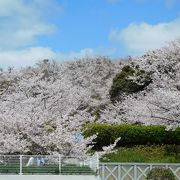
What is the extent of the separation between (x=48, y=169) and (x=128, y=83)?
19.8m

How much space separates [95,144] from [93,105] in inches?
809

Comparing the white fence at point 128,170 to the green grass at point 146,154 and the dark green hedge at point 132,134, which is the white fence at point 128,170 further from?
the dark green hedge at point 132,134

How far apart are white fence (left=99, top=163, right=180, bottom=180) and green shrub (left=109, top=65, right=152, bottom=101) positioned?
13.9 meters

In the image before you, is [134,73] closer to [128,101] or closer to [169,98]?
[128,101]

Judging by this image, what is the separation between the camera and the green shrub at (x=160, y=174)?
21.5 m

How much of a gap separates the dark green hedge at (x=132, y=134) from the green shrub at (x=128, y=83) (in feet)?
32.7

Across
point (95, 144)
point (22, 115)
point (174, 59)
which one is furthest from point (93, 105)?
point (22, 115)

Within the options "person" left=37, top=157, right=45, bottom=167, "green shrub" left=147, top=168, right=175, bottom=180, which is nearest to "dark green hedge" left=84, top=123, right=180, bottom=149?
"green shrub" left=147, top=168, right=175, bottom=180

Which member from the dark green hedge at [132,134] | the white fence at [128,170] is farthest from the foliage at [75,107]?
the white fence at [128,170]

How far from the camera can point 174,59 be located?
34.5 meters

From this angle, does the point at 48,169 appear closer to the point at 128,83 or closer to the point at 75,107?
the point at 75,107

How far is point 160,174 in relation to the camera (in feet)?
70.7

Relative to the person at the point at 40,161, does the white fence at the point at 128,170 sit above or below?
below

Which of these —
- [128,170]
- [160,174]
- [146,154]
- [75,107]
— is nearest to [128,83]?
[75,107]
